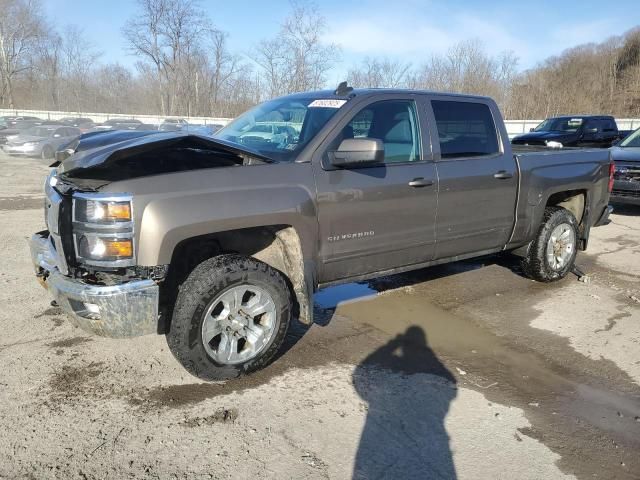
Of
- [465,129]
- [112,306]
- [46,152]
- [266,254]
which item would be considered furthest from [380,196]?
[46,152]

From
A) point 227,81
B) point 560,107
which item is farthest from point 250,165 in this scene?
point 560,107

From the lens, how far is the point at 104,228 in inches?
119

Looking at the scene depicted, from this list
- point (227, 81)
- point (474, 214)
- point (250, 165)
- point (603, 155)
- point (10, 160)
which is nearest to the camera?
point (250, 165)

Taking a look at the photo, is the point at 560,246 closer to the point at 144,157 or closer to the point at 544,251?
the point at 544,251

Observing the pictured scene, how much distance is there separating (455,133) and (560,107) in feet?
168

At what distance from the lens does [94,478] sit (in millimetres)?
2555

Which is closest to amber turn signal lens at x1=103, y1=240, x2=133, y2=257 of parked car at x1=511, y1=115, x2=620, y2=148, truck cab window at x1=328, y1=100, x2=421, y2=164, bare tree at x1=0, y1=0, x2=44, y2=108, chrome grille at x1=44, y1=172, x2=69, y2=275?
chrome grille at x1=44, y1=172, x2=69, y2=275

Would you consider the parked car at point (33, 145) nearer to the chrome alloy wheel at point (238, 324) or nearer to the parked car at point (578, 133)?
the parked car at point (578, 133)

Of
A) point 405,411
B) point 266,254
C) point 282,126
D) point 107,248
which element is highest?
point 282,126

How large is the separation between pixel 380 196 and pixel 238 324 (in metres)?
1.44

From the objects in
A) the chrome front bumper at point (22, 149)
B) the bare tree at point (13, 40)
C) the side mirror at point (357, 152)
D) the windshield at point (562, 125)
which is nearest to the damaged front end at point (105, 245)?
the side mirror at point (357, 152)

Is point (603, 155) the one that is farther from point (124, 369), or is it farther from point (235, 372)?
point (124, 369)

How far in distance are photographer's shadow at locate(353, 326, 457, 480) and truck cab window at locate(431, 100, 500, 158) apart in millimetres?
1714

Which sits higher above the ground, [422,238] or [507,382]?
[422,238]
